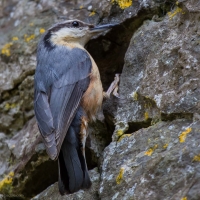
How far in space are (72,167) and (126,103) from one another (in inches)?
32.1

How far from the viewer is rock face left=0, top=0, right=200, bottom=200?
335 centimetres

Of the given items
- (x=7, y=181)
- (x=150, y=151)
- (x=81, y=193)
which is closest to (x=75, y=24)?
(x=7, y=181)

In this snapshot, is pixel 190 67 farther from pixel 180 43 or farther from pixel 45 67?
pixel 45 67

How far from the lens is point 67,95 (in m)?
4.29

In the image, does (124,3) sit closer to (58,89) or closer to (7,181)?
(58,89)

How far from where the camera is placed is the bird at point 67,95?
3.82 meters

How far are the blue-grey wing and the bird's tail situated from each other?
0.49 ft

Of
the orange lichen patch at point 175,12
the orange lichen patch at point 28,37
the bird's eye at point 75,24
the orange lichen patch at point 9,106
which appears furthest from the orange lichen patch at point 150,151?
the orange lichen patch at point 28,37

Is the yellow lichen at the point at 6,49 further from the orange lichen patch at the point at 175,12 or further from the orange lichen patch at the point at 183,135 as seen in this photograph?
the orange lichen patch at the point at 183,135

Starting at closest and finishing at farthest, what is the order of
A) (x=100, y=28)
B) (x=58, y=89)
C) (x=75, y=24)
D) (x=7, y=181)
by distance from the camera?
(x=58, y=89) → (x=7, y=181) → (x=100, y=28) → (x=75, y=24)

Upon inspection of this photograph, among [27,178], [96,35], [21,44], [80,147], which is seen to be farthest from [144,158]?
[21,44]

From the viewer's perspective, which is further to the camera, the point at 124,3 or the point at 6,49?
the point at 6,49

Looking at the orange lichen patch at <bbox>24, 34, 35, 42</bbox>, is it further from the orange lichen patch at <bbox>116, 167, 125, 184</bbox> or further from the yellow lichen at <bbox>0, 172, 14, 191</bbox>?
the orange lichen patch at <bbox>116, 167, 125, 184</bbox>

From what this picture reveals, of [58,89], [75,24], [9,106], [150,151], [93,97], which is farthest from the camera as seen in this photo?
[9,106]
